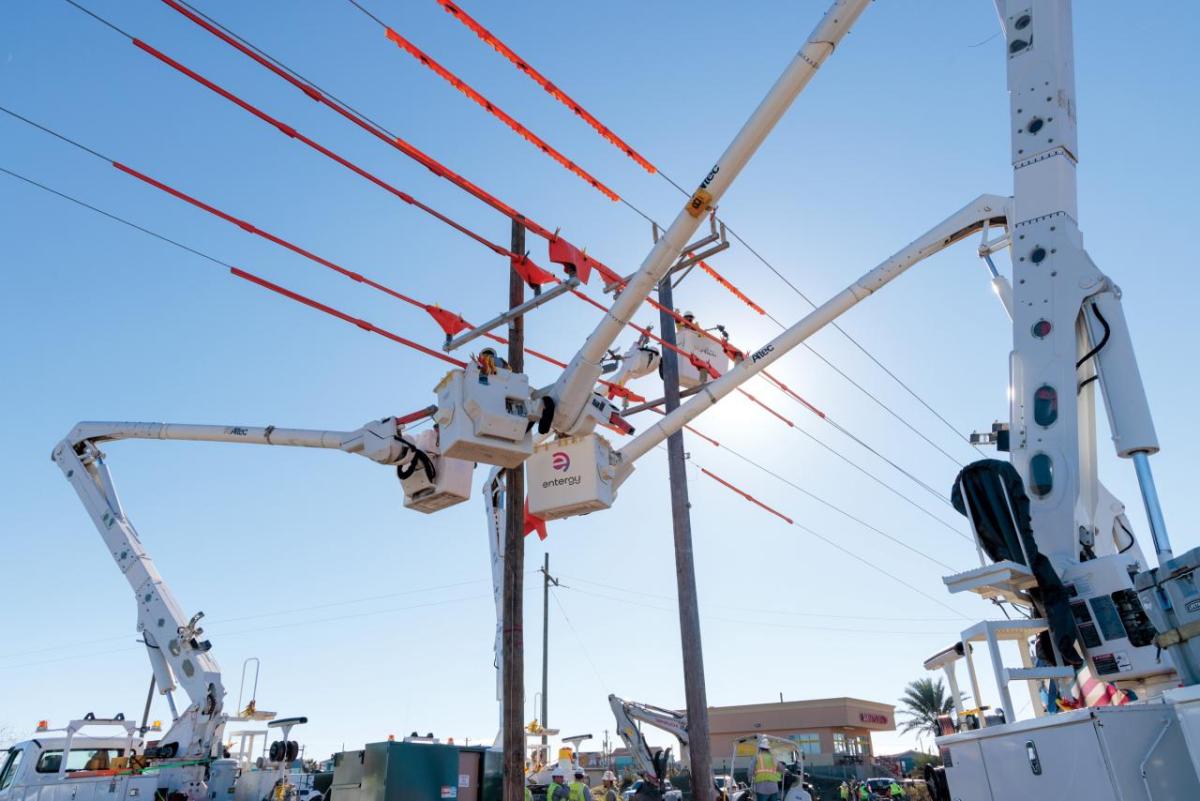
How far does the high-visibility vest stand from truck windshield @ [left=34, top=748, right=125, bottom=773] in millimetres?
12730

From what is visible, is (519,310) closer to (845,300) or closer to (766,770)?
(845,300)

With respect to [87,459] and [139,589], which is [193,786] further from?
[87,459]

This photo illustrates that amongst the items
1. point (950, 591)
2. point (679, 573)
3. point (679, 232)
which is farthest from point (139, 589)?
point (950, 591)

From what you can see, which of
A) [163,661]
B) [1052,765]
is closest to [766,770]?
[1052,765]

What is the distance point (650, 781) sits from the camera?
1789 centimetres

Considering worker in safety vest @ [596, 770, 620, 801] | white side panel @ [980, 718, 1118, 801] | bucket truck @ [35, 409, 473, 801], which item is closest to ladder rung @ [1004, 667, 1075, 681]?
white side panel @ [980, 718, 1118, 801]

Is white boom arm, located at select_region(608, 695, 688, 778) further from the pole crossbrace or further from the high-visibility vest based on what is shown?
the pole crossbrace

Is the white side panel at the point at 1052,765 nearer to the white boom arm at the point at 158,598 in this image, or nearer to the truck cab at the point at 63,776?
the white boom arm at the point at 158,598

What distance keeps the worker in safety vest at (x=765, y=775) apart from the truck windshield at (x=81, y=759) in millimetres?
12726

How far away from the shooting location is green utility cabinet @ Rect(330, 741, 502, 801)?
1059 cm

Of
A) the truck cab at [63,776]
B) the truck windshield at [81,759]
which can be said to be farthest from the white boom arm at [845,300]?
the truck windshield at [81,759]

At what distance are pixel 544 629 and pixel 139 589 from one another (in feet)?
68.4

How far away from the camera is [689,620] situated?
12.9 m

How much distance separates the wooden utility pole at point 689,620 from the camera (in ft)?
39.8
